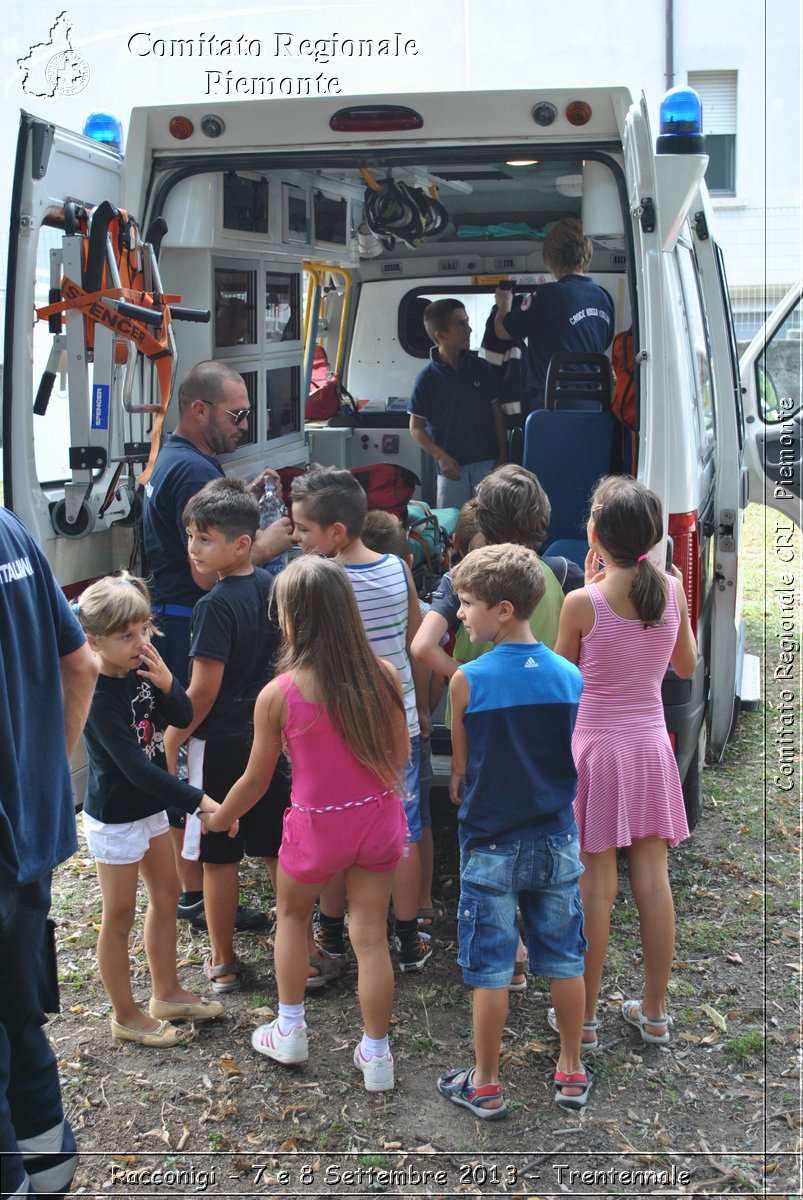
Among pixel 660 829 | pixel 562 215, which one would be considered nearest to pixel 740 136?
pixel 562 215

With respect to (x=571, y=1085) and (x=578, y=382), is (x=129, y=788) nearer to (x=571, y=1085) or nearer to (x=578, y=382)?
(x=571, y=1085)

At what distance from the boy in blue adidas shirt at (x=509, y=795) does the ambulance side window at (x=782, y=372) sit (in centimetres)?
423

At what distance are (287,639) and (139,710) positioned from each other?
20.6 inches

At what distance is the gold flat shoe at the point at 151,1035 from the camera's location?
11.8 ft

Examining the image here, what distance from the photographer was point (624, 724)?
3.52 meters

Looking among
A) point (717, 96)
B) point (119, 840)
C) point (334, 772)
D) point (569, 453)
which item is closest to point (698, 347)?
point (569, 453)

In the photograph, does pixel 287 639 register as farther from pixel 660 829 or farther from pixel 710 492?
pixel 710 492

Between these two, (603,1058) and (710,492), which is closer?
(603,1058)

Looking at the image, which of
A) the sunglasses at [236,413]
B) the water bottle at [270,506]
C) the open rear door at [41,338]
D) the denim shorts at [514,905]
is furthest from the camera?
the water bottle at [270,506]

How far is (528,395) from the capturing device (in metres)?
6.36

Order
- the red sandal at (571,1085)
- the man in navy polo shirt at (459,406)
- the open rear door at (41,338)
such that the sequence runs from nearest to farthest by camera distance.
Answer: the red sandal at (571,1085) → the open rear door at (41,338) → the man in navy polo shirt at (459,406)

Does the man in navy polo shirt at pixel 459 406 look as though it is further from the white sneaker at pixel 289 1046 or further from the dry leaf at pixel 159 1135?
the dry leaf at pixel 159 1135

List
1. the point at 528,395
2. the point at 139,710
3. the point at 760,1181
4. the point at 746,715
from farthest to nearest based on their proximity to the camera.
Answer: the point at 746,715 < the point at 528,395 < the point at 139,710 < the point at 760,1181

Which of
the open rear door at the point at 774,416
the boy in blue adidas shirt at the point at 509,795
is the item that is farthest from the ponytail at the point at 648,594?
→ the open rear door at the point at 774,416
